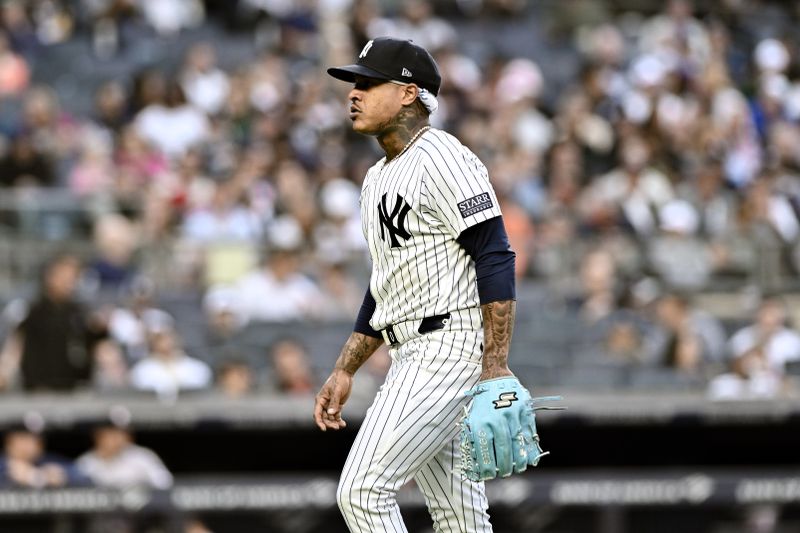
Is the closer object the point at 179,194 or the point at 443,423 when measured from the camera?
the point at 443,423

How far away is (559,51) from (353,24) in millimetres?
2292

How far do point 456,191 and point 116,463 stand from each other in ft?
15.1

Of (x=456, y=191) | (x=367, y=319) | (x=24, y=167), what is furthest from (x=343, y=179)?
(x=456, y=191)

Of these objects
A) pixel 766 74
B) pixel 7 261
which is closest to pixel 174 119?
pixel 7 261

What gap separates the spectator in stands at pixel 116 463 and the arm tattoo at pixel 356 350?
3.70 meters

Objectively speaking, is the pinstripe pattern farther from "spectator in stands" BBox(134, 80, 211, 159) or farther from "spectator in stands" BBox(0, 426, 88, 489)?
"spectator in stands" BBox(134, 80, 211, 159)

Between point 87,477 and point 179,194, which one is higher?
point 179,194

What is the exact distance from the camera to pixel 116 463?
843 centimetres

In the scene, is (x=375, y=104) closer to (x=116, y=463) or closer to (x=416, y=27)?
(x=116, y=463)

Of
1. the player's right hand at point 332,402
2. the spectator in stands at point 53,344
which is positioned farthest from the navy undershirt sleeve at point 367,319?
the spectator in stands at point 53,344

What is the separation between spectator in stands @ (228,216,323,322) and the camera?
10109 millimetres

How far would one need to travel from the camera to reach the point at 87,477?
822 cm

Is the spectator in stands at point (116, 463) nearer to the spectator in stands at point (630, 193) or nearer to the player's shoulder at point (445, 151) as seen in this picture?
the player's shoulder at point (445, 151)

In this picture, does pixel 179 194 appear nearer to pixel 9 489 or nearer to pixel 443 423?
pixel 9 489
